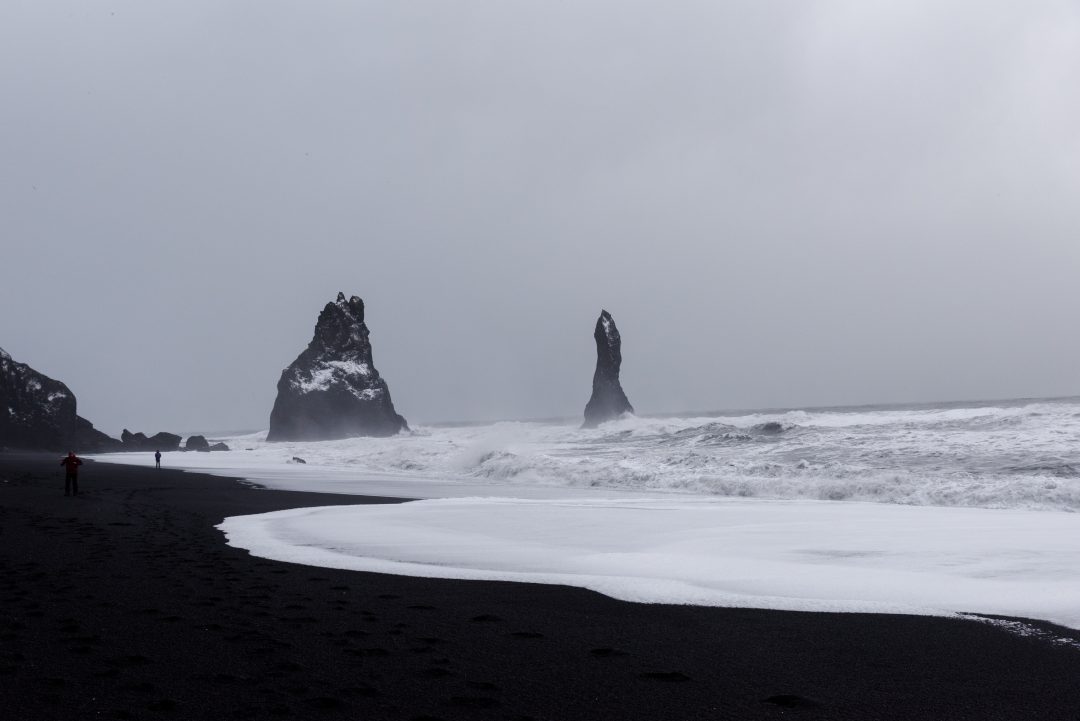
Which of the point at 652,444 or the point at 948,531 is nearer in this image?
the point at 948,531

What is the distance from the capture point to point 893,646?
5.56 m

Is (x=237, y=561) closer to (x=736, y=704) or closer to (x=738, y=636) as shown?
(x=738, y=636)

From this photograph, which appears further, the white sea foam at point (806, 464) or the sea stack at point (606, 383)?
the sea stack at point (606, 383)

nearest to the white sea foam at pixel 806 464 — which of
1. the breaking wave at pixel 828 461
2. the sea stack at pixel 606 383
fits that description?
the breaking wave at pixel 828 461

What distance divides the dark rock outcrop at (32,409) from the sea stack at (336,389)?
26.9 metres

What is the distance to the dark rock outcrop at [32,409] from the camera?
61281 millimetres

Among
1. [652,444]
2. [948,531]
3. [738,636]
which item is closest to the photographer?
[738,636]

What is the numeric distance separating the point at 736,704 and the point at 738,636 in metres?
1.62

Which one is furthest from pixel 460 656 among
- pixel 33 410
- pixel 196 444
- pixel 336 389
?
pixel 336 389

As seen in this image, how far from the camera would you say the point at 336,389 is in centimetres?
9312

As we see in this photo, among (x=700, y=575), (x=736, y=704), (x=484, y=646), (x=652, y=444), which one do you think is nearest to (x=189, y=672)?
(x=484, y=646)

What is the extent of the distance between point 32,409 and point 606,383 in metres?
51.3

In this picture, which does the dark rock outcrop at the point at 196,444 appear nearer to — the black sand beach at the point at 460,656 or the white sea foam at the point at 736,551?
the white sea foam at the point at 736,551

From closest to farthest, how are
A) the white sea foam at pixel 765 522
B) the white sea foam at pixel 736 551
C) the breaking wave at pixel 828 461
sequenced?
the white sea foam at pixel 736 551, the white sea foam at pixel 765 522, the breaking wave at pixel 828 461
